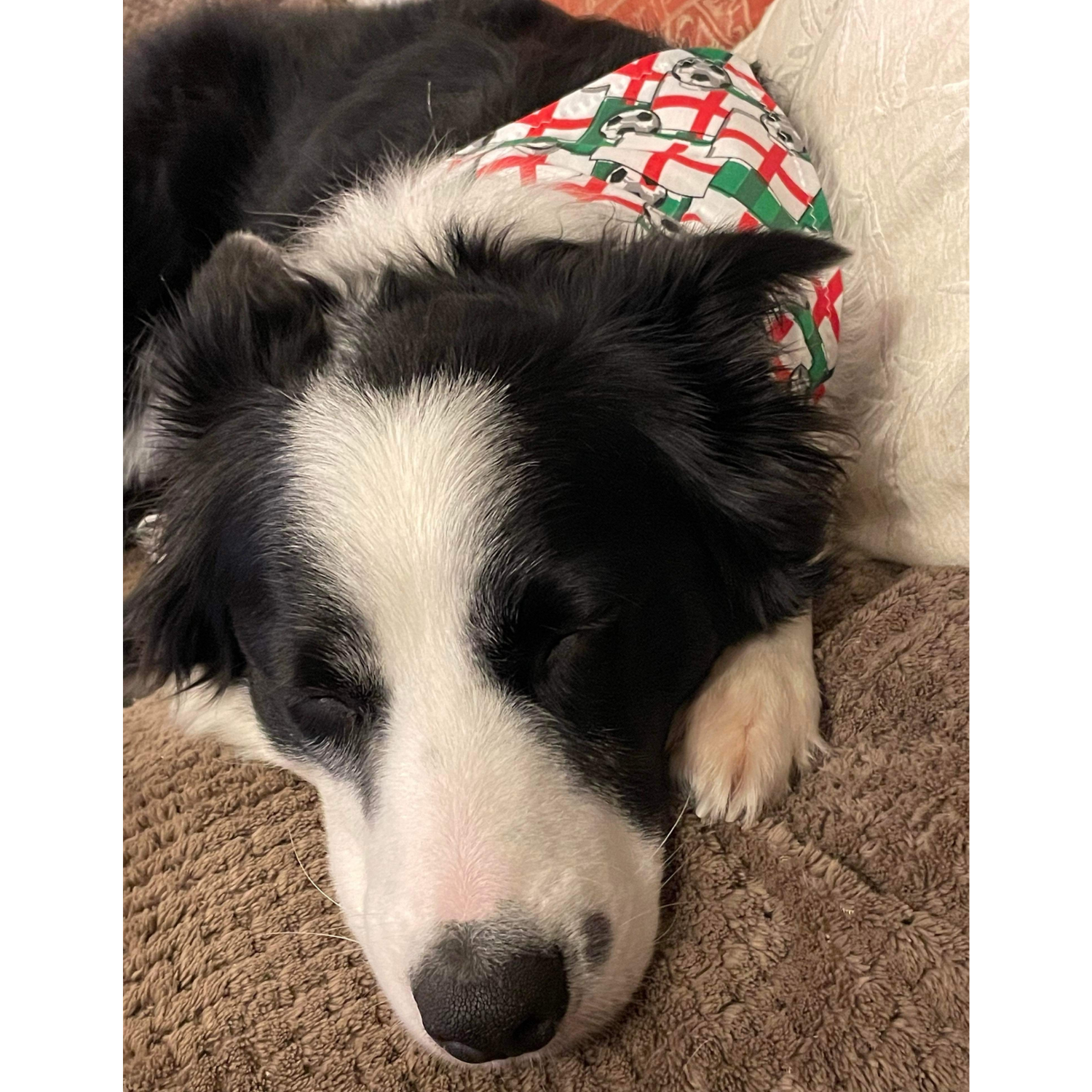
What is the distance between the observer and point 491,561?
1275 mm

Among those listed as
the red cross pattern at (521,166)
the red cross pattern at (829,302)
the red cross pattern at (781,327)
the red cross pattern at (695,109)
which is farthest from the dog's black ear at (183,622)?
the red cross pattern at (695,109)

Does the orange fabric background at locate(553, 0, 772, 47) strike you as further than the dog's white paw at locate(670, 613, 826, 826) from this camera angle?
Yes

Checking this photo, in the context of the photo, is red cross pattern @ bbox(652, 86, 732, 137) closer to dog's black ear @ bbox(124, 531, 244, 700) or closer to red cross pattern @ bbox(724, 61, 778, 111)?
red cross pattern @ bbox(724, 61, 778, 111)

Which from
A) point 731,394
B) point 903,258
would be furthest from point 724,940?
point 903,258

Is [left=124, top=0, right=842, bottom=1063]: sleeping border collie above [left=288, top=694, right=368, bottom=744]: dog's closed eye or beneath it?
above

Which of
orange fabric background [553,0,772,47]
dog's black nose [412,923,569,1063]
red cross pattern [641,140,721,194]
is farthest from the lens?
orange fabric background [553,0,772,47]

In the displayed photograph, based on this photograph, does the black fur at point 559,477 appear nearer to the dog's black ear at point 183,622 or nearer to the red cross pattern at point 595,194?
the dog's black ear at point 183,622

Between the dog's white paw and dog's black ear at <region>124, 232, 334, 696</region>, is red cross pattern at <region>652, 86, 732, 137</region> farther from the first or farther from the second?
the dog's white paw

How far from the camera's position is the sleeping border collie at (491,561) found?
1217 millimetres

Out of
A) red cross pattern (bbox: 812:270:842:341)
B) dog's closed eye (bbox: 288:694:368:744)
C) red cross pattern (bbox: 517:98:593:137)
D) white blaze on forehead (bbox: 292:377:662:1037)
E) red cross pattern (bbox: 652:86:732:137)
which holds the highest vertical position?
red cross pattern (bbox: 652:86:732:137)

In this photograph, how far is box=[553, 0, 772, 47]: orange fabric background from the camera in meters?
2.76

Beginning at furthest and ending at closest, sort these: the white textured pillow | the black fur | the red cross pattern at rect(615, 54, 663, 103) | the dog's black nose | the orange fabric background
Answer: the orange fabric background, the red cross pattern at rect(615, 54, 663, 103), the white textured pillow, the black fur, the dog's black nose

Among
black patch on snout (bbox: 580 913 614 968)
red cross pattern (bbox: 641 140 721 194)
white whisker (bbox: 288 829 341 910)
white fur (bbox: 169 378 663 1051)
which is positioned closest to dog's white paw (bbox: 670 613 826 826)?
white fur (bbox: 169 378 663 1051)

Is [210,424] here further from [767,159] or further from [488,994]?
[767,159]
